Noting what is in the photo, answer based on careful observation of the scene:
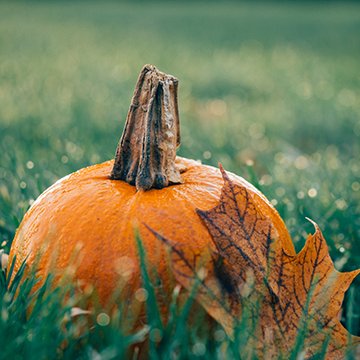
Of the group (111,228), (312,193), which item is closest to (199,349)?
(111,228)

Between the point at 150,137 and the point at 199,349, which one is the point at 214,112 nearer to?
the point at 150,137

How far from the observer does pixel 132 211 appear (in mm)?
1507

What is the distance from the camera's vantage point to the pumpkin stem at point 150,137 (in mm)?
1597

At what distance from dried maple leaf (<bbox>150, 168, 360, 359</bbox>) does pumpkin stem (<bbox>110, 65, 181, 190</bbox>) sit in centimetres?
22

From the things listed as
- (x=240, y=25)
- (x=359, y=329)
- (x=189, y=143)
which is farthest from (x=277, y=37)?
(x=359, y=329)

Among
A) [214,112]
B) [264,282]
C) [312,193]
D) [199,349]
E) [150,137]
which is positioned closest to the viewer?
[199,349]

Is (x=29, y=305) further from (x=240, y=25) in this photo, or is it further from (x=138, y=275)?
(x=240, y=25)

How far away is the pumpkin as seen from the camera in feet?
4.70

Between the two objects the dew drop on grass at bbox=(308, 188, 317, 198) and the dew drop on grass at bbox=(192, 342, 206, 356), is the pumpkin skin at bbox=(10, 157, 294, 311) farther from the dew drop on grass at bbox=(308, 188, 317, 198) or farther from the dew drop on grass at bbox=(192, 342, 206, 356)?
the dew drop on grass at bbox=(308, 188, 317, 198)

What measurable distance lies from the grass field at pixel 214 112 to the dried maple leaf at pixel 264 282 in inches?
5.4

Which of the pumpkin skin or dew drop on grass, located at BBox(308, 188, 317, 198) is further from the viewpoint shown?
dew drop on grass, located at BBox(308, 188, 317, 198)

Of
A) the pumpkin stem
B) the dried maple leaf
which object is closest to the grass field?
the dried maple leaf

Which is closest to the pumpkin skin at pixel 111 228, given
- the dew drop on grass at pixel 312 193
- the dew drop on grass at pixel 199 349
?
the dew drop on grass at pixel 199 349

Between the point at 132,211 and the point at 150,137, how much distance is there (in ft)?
0.72
